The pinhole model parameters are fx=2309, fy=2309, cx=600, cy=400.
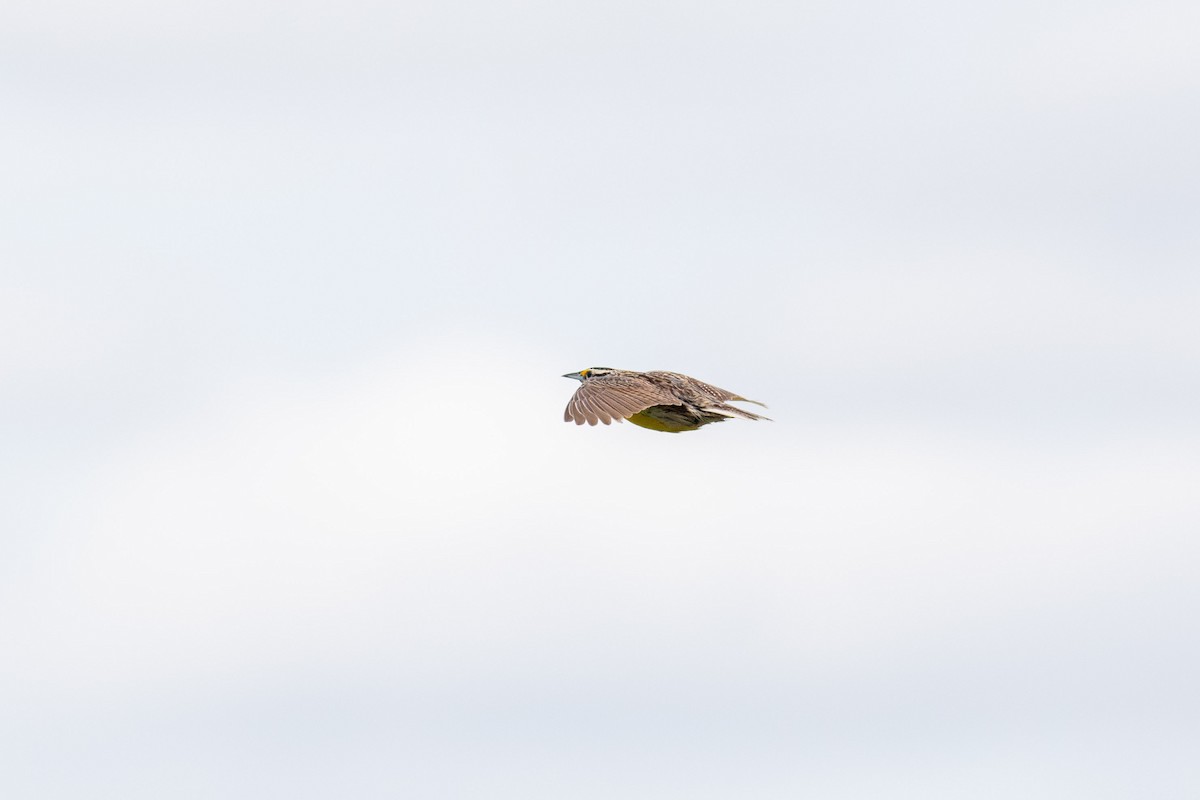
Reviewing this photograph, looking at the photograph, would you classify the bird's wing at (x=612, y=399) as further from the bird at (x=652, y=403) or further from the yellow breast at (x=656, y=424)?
the yellow breast at (x=656, y=424)

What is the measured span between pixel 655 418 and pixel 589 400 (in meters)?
1.47

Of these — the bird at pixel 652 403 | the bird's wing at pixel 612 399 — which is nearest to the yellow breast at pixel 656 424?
the bird at pixel 652 403

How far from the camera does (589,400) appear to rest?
1394 inches

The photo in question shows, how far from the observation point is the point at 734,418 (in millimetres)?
35875

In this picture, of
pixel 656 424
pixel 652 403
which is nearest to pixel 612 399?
pixel 652 403

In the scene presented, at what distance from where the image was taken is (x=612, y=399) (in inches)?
1396

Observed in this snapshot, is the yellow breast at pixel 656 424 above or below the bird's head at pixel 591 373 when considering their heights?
below

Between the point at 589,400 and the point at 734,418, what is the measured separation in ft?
7.60

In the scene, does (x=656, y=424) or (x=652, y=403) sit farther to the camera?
(x=656, y=424)

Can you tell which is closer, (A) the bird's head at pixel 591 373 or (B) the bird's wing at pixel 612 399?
(B) the bird's wing at pixel 612 399

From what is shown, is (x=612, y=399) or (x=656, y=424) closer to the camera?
(x=612, y=399)

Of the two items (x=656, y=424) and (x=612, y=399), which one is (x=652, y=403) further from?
(x=656, y=424)

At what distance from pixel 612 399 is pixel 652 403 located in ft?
2.21

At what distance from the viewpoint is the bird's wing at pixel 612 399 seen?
34.6 m
